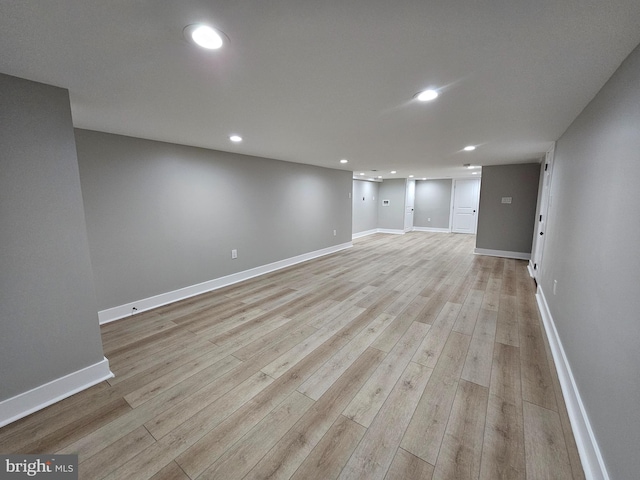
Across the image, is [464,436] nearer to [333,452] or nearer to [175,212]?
[333,452]

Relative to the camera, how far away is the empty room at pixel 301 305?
1.16 metres

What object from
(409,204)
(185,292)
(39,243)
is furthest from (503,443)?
(409,204)

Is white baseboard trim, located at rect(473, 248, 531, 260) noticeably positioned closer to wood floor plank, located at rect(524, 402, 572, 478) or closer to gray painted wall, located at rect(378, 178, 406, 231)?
gray painted wall, located at rect(378, 178, 406, 231)

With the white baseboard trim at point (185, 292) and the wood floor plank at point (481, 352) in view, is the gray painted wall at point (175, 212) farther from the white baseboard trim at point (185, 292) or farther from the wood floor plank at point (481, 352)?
the wood floor plank at point (481, 352)

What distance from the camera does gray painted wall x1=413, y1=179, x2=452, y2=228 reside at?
32.1ft

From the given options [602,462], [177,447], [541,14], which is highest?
[541,14]

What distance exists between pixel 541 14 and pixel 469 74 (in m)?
0.50

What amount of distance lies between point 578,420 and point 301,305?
101 inches

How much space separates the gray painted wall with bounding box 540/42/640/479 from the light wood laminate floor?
339 mm

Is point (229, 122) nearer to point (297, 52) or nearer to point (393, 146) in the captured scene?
point (297, 52)

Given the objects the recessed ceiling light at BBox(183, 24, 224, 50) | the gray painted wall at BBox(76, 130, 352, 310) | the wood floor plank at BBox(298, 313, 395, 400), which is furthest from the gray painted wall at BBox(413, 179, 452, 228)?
the recessed ceiling light at BBox(183, 24, 224, 50)

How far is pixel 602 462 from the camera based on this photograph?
121cm

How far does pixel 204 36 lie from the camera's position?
1194mm

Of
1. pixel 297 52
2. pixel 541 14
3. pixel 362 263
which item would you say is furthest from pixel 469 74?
pixel 362 263
